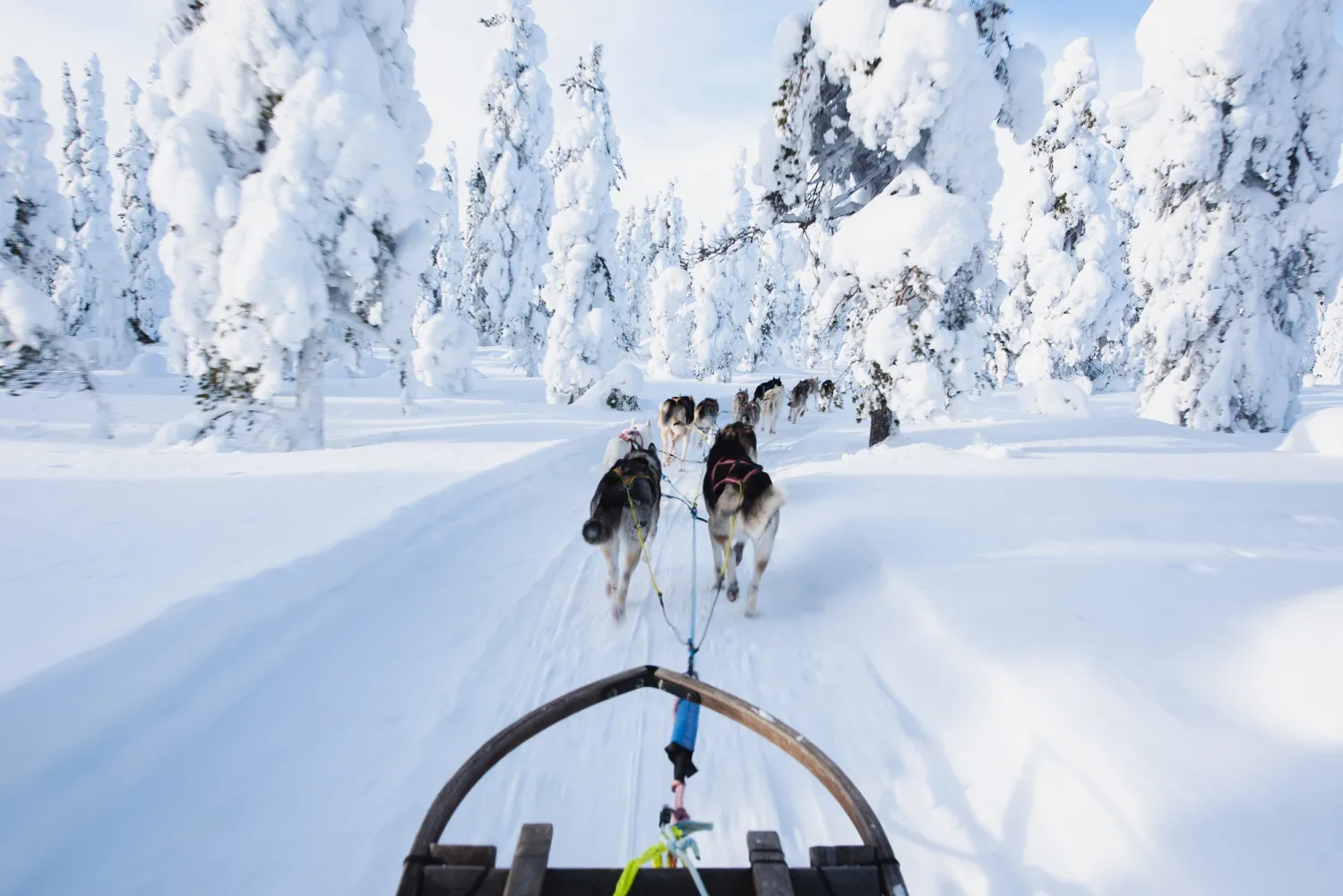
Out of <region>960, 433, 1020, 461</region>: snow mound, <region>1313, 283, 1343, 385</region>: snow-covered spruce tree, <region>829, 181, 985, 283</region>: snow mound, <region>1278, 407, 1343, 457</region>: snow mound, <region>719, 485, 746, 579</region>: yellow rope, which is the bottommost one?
<region>719, 485, 746, 579</region>: yellow rope

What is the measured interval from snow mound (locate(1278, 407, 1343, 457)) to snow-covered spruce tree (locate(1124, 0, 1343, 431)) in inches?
190

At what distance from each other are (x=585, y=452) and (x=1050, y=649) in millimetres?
8817

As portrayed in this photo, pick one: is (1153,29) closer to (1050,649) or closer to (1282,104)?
(1282,104)

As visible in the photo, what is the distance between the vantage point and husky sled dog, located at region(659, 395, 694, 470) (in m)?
10.6

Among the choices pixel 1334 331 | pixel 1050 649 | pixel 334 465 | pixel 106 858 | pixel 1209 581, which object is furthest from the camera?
pixel 1334 331

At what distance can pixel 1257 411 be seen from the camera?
12.8 m

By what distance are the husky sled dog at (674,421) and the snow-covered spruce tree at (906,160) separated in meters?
2.88

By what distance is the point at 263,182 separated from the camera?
8664mm

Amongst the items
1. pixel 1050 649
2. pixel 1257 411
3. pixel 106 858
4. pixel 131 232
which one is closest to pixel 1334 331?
pixel 1257 411

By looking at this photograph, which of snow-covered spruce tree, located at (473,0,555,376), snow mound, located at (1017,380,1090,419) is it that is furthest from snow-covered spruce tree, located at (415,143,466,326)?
snow mound, located at (1017,380,1090,419)

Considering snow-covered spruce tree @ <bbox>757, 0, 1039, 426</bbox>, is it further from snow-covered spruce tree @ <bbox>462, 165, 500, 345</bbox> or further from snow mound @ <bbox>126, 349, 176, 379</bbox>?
snow mound @ <bbox>126, 349, 176, 379</bbox>

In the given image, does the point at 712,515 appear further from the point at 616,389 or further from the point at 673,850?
the point at 616,389

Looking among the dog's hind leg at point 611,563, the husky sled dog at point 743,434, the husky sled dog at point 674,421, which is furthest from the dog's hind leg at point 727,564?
the husky sled dog at point 674,421

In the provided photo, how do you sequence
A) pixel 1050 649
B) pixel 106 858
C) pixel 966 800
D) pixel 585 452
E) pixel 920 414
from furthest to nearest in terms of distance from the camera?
pixel 585 452
pixel 920 414
pixel 1050 649
pixel 966 800
pixel 106 858
